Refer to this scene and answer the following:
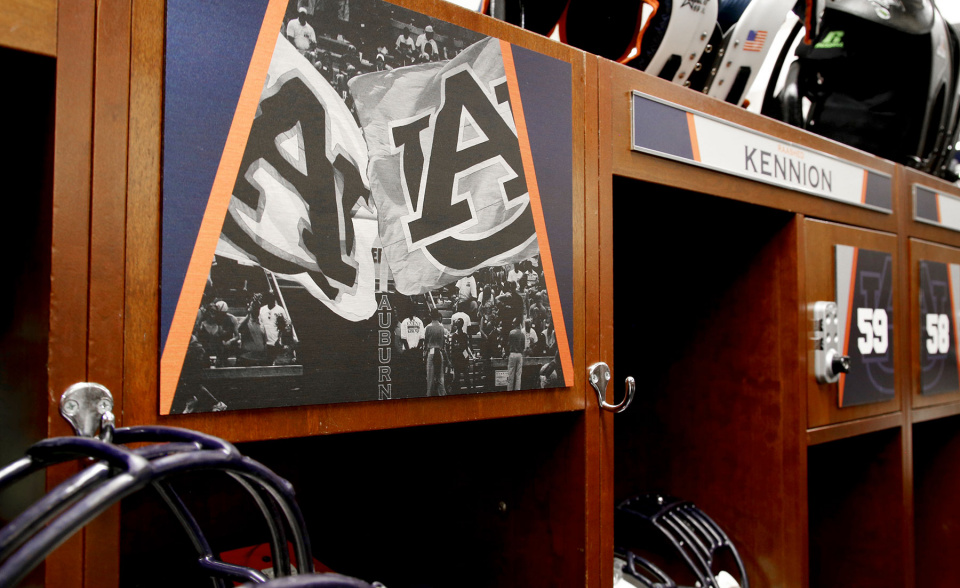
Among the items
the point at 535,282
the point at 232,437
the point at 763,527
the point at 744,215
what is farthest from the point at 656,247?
the point at 232,437

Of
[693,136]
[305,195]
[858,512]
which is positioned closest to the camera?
[305,195]

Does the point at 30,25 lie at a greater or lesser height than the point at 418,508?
greater

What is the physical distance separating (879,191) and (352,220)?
1213 mm

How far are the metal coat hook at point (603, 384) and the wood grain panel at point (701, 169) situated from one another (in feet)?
0.86

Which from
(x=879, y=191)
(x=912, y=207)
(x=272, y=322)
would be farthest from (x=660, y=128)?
(x=912, y=207)

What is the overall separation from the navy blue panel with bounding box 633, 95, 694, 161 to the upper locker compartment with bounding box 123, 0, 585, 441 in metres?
0.11

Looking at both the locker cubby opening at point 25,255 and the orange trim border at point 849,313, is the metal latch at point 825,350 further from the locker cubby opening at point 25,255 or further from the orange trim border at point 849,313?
the locker cubby opening at point 25,255

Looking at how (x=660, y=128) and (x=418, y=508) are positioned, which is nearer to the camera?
(x=660, y=128)

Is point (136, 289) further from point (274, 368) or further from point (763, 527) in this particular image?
point (763, 527)

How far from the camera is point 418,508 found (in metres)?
1.09

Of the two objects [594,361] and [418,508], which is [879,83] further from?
[418,508]

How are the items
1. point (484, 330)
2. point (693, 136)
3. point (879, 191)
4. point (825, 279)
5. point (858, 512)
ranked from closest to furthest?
point (484, 330) → point (693, 136) → point (825, 279) → point (879, 191) → point (858, 512)

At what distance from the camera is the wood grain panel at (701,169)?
0.91m

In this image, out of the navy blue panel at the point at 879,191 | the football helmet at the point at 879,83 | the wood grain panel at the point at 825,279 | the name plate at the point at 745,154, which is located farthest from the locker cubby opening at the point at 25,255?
the football helmet at the point at 879,83
